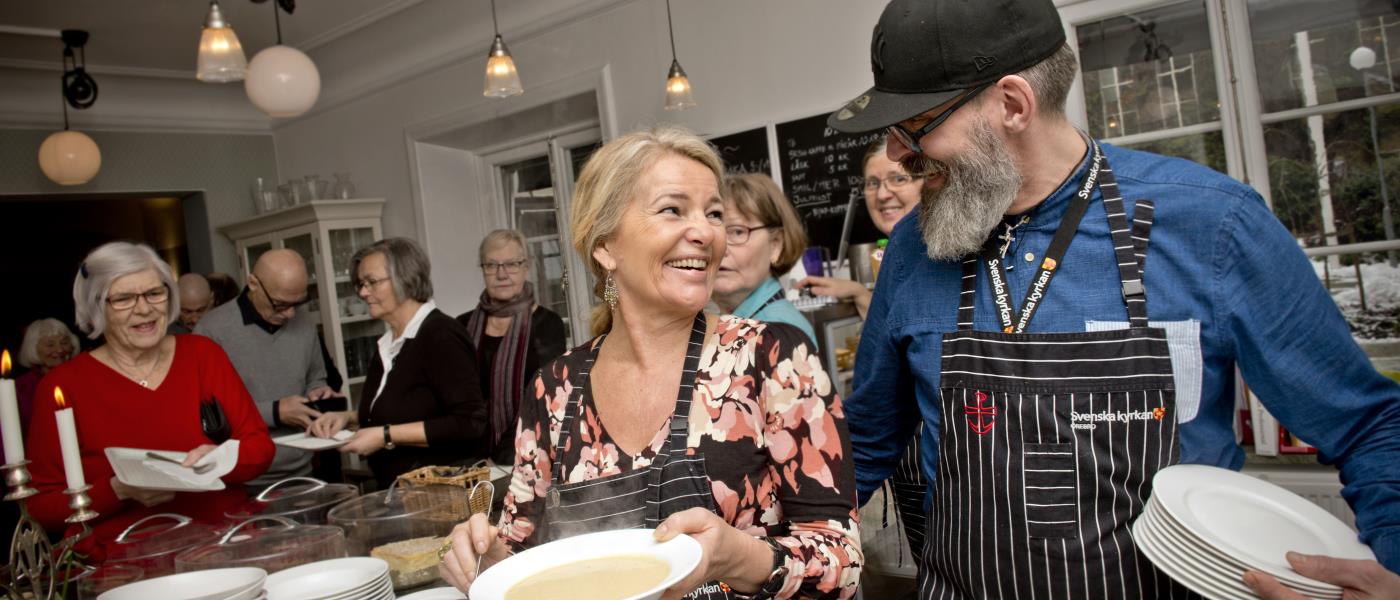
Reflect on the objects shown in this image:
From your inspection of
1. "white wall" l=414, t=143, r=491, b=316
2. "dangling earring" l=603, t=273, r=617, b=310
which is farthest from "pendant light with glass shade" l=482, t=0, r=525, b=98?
"dangling earring" l=603, t=273, r=617, b=310

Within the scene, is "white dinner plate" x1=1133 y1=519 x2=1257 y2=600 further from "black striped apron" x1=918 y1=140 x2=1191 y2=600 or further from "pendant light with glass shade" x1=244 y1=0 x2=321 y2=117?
"pendant light with glass shade" x1=244 y1=0 x2=321 y2=117

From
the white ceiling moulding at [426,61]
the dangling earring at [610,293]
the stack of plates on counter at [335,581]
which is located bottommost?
the stack of plates on counter at [335,581]

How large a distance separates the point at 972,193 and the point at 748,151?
3.29m

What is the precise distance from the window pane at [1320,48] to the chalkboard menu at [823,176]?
153cm

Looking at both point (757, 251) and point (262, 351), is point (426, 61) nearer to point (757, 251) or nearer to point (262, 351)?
point (262, 351)

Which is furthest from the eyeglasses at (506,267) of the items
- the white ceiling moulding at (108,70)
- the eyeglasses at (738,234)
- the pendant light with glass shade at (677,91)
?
the white ceiling moulding at (108,70)

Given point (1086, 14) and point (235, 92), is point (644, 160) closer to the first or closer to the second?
point (1086, 14)

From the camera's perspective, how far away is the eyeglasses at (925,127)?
116 cm

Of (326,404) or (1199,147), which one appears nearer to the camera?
(1199,147)

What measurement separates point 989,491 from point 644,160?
0.67m

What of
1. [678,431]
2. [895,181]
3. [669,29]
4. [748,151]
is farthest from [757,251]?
[669,29]

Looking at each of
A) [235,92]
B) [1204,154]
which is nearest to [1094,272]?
[1204,154]

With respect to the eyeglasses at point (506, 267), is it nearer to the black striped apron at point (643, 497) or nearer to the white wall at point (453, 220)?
the white wall at point (453, 220)

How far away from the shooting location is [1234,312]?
3.51 feet
